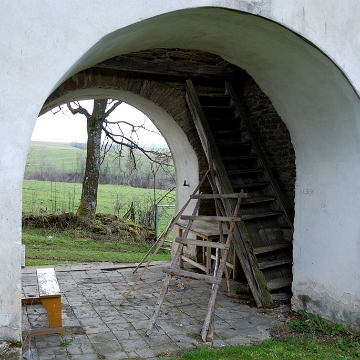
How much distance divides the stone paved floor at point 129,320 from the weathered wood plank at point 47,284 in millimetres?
245

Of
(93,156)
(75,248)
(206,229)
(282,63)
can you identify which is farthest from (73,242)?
(282,63)

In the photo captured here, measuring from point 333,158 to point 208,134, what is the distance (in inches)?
94.7

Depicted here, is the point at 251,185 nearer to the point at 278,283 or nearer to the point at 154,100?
the point at 278,283

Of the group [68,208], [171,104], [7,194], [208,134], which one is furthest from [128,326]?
[68,208]

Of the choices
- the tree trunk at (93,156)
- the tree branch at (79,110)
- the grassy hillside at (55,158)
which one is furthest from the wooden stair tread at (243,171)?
the grassy hillside at (55,158)

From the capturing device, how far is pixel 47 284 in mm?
4918

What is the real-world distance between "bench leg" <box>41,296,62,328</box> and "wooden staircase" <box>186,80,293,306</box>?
2.59 m

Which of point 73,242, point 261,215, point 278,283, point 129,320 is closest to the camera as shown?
point 129,320

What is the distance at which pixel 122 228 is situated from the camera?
12.0 meters

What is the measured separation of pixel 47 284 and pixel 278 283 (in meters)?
3.16

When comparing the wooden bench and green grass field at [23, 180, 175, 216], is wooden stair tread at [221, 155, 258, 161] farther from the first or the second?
green grass field at [23, 180, 175, 216]

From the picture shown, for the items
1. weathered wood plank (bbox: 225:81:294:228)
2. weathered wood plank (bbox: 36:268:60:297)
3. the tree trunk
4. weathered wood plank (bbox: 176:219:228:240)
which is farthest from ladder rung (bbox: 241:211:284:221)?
the tree trunk

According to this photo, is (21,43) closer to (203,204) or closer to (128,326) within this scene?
(128,326)

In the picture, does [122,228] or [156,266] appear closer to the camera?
[156,266]
